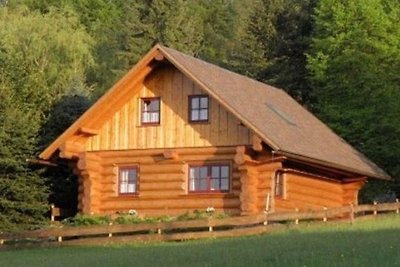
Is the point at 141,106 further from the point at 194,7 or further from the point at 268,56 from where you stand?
the point at 194,7

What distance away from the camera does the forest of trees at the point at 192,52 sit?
45438 mm

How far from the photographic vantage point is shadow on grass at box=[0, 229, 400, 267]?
2283 centimetres

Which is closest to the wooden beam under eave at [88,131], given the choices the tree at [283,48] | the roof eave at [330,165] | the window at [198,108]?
the window at [198,108]

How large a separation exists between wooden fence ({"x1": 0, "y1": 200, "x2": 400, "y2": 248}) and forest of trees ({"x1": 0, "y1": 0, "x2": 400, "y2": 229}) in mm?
6960

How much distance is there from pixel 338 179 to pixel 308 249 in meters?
21.0

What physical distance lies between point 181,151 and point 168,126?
114 cm

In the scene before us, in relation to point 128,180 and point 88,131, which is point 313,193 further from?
point 88,131

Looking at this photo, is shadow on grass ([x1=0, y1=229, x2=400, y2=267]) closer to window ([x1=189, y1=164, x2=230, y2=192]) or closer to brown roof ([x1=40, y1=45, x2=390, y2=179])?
brown roof ([x1=40, y1=45, x2=390, y2=179])

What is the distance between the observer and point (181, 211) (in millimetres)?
40938

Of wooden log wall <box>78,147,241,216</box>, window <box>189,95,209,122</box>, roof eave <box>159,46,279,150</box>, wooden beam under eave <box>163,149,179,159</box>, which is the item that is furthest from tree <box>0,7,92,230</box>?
roof eave <box>159,46,279,150</box>

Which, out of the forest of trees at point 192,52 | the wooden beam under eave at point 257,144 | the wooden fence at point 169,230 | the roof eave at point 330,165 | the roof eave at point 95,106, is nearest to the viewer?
the wooden fence at point 169,230

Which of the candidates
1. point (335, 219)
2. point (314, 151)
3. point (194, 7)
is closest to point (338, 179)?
point (314, 151)

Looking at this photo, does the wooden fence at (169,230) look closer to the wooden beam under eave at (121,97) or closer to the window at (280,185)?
the window at (280,185)

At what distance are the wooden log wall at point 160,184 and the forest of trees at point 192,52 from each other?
12.4ft
